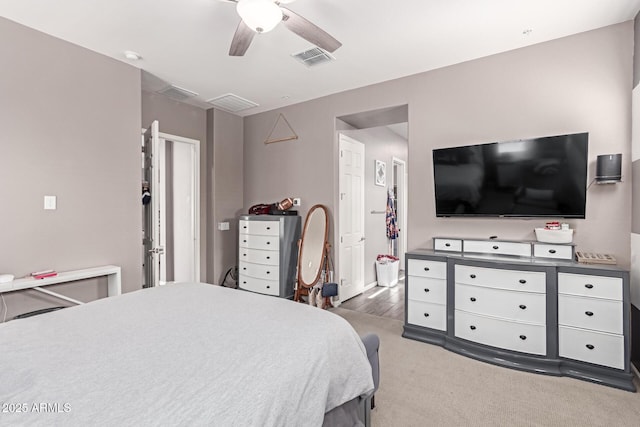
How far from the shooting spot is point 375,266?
5293mm

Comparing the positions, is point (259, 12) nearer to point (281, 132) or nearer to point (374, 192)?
point (281, 132)

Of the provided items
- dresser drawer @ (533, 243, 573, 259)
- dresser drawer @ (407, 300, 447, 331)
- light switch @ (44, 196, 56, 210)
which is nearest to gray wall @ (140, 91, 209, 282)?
light switch @ (44, 196, 56, 210)

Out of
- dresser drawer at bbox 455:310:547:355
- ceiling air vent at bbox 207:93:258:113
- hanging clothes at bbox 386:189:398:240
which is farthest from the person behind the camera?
hanging clothes at bbox 386:189:398:240

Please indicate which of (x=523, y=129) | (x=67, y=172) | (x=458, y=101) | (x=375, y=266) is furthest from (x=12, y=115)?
(x=375, y=266)

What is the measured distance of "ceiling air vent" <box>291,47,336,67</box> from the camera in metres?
2.98

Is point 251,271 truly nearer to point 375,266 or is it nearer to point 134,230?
point 134,230

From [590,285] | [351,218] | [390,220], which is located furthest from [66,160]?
[390,220]

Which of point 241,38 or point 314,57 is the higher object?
point 314,57

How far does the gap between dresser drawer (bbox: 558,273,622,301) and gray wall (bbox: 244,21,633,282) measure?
0.44 metres

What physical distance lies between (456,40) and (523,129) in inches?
40.1

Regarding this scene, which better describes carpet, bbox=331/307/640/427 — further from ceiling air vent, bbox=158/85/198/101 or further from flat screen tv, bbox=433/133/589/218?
ceiling air vent, bbox=158/85/198/101

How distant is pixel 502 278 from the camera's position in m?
2.61

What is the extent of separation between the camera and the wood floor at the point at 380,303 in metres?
3.96

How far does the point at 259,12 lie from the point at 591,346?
319 centimetres
